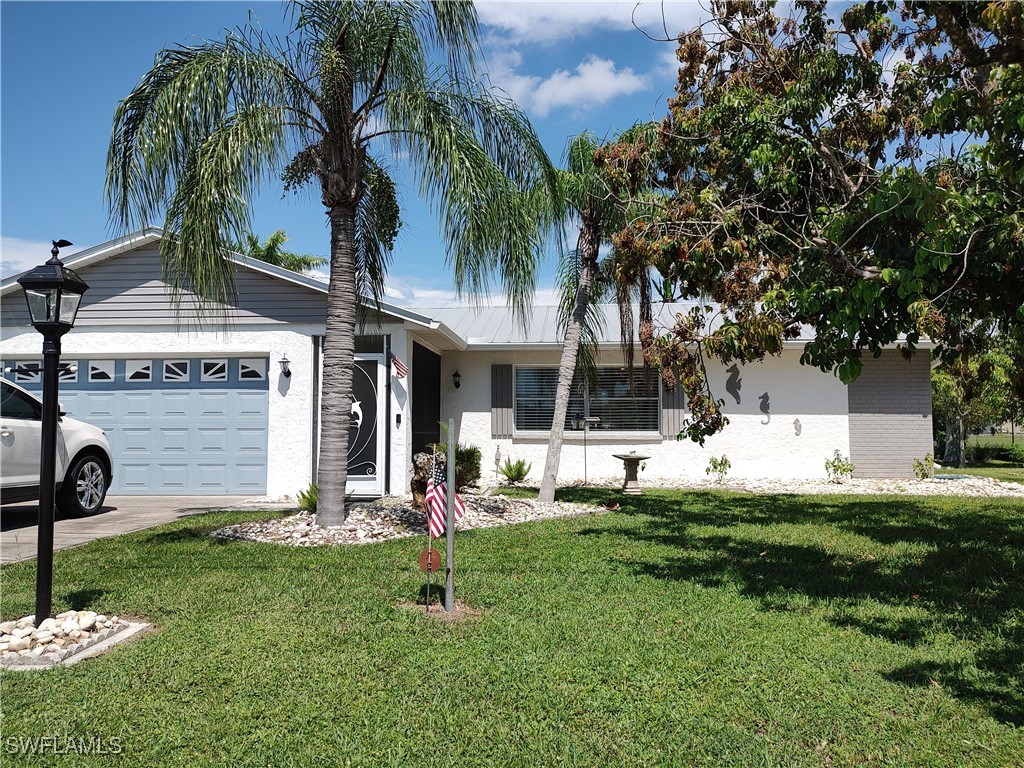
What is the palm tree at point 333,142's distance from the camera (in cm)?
723

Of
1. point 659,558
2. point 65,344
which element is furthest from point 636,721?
point 65,344

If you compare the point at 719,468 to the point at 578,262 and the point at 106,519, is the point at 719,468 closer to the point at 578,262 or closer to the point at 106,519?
the point at 578,262

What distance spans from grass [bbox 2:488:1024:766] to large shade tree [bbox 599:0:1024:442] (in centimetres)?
180

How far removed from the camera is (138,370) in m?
12.2

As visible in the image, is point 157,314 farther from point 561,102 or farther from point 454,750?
point 454,750

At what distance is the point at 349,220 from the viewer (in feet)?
27.1

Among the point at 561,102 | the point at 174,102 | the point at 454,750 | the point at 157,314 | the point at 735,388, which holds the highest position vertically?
the point at 561,102

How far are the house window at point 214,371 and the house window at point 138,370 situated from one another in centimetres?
90

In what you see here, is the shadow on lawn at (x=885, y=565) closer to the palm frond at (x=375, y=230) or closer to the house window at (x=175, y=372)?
the palm frond at (x=375, y=230)

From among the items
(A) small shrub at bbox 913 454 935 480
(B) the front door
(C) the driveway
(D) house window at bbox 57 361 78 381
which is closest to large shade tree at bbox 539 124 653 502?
(B) the front door

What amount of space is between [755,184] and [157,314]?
31.1ft

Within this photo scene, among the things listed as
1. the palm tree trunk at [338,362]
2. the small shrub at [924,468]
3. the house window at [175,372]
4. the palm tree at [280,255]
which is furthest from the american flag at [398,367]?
the palm tree at [280,255]

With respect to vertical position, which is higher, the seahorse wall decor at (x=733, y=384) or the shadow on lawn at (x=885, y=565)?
the seahorse wall decor at (x=733, y=384)

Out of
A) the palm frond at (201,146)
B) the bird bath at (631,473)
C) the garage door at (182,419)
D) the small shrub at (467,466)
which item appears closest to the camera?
the palm frond at (201,146)
